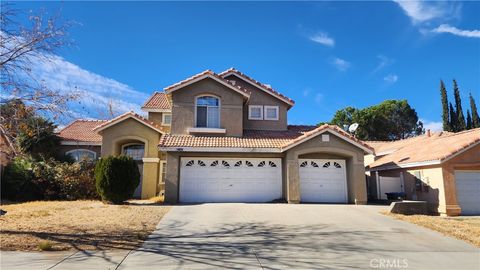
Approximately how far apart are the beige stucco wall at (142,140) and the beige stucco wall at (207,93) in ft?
8.16

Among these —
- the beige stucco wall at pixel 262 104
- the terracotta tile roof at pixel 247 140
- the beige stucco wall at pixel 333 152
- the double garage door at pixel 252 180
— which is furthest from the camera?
the beige stucco wall at pixel 262 104

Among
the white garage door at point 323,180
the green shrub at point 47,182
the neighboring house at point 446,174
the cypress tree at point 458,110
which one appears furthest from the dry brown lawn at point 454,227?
the cypress tree at point 458,110

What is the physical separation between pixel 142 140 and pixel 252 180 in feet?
23.3

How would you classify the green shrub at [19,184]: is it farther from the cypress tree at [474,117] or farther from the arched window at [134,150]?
the cypress tree at [474,117]

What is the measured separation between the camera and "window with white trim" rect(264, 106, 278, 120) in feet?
72.9

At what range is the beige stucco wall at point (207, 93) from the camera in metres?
19.9

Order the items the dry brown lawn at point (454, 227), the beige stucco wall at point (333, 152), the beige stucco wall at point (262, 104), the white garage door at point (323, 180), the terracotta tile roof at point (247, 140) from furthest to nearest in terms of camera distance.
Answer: the beige stucco wall at point (262, 104) → the white garage door at point (323, 180) → the terracotta tile roof at point (247, 140) → the beige stucco wall at point (333, 152) → the dry brown lawn at point (454, 227)

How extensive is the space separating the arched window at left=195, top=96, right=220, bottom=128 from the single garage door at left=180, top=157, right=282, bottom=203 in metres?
2.49

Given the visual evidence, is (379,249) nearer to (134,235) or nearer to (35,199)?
(134,235)

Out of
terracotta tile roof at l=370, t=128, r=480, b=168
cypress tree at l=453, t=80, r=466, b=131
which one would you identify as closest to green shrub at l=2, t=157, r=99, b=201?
terracotta tile roof at l=370, t=128, r=480, b=168

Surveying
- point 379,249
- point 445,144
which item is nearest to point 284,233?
point 379,249

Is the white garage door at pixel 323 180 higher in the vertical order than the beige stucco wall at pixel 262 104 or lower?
lower

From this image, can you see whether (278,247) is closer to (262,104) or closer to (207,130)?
(207,130)

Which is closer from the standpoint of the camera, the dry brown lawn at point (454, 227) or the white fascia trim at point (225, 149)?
the dry brown lawn at point (454, 227)
